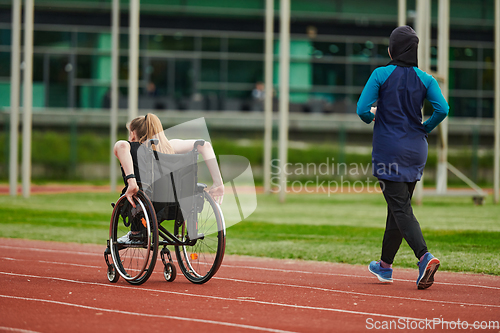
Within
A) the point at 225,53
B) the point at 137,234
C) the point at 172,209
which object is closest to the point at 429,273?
the point at 172,209

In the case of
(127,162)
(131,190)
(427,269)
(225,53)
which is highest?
(225,53)

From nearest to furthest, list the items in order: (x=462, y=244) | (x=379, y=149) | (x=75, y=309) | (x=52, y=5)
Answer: (x=75, y=309)
(x=379, y=149)
(x=462, y=244)
(x=52, y=5)

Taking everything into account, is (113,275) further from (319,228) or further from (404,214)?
(319,228)

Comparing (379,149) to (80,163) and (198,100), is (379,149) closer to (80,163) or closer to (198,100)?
(80,163)

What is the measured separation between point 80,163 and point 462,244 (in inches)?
843

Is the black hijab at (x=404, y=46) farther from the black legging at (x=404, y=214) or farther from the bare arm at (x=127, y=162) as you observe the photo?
the bare arm at (x=127, y=162)

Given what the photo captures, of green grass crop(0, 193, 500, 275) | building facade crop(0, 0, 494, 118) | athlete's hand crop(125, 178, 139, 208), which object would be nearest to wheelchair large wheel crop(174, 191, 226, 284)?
athlete's hand crop(125, 178, 139, 208)

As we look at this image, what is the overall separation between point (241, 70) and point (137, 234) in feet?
91.3

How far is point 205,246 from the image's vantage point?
6.67 m

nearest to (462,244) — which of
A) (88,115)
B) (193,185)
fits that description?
(193,185)

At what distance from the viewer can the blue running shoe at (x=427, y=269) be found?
5715 mm

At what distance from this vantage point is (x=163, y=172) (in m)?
6.11

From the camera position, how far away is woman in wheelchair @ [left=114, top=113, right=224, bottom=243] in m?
6.08

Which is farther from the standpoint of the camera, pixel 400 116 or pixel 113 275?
pixel 113 275
